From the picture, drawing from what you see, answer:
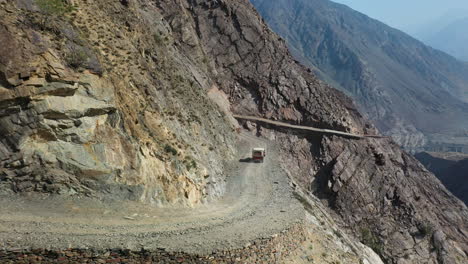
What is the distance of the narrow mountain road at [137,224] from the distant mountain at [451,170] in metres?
108

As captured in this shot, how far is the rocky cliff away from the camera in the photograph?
15.9m

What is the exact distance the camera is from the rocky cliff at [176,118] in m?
15.9

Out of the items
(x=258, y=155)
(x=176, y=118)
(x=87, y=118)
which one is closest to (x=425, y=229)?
(x=258, y=155)

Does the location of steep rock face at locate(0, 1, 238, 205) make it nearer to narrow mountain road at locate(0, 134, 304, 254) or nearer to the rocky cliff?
the rocky cliff

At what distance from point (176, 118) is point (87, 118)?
9.77 meters

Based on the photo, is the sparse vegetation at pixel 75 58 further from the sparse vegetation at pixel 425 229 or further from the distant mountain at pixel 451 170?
the distant mountain at pixel 451 170

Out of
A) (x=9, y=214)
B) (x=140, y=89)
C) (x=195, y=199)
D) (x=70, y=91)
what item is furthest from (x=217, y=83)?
(x=9, y=214)

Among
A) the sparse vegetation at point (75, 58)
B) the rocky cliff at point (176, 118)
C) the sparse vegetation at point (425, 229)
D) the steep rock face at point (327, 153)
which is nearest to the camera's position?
the rocky cliff at point (176, 118)

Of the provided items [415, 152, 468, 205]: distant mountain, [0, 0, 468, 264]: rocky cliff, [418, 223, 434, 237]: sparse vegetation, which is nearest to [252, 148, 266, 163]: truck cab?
[0, 0, 468, 264]: rocky cliff

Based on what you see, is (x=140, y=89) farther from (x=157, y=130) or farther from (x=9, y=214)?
(x=9, y=214)

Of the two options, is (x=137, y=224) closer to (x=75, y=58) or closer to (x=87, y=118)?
(x=87, y=118)

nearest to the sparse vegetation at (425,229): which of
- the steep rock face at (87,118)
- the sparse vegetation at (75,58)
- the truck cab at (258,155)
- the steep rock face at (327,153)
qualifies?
the steep rock face at (327,153)

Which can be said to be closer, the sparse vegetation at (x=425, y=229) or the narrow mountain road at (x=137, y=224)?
the narrow mountain road at (x=137, y=224)

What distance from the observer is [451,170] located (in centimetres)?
12356
